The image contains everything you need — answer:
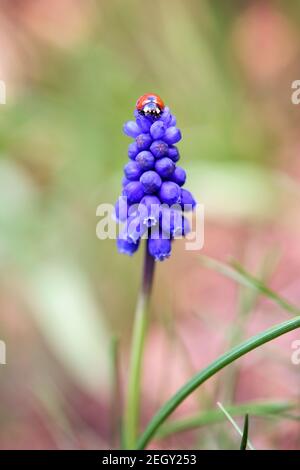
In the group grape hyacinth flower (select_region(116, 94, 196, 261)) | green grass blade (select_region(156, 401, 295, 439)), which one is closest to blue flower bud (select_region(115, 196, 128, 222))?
grape hyacinth flower (select_region(116, 94, 196, 261))

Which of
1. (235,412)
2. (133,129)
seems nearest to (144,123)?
(133,129)


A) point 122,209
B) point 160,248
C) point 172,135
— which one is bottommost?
point 160,248

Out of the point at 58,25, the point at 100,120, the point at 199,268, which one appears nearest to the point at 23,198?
the point at 100,120

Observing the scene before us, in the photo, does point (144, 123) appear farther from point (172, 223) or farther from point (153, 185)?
point (172, 223)

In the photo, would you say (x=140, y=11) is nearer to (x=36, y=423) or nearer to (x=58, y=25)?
(x=58, y=25)

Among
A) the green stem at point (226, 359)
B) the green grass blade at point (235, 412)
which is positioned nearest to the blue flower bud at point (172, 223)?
the green stem at point (226, 359)

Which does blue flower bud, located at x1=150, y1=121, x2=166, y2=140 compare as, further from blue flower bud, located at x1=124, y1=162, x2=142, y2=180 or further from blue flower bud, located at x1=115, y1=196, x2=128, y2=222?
blue flower bud, located at x1=115, y1=196, x2=128, y2=222

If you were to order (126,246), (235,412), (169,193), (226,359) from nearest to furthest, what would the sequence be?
(226,359)
(169,193)
(126,246)
(235,412)

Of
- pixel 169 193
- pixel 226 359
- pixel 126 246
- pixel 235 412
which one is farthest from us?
pixel 235 412
